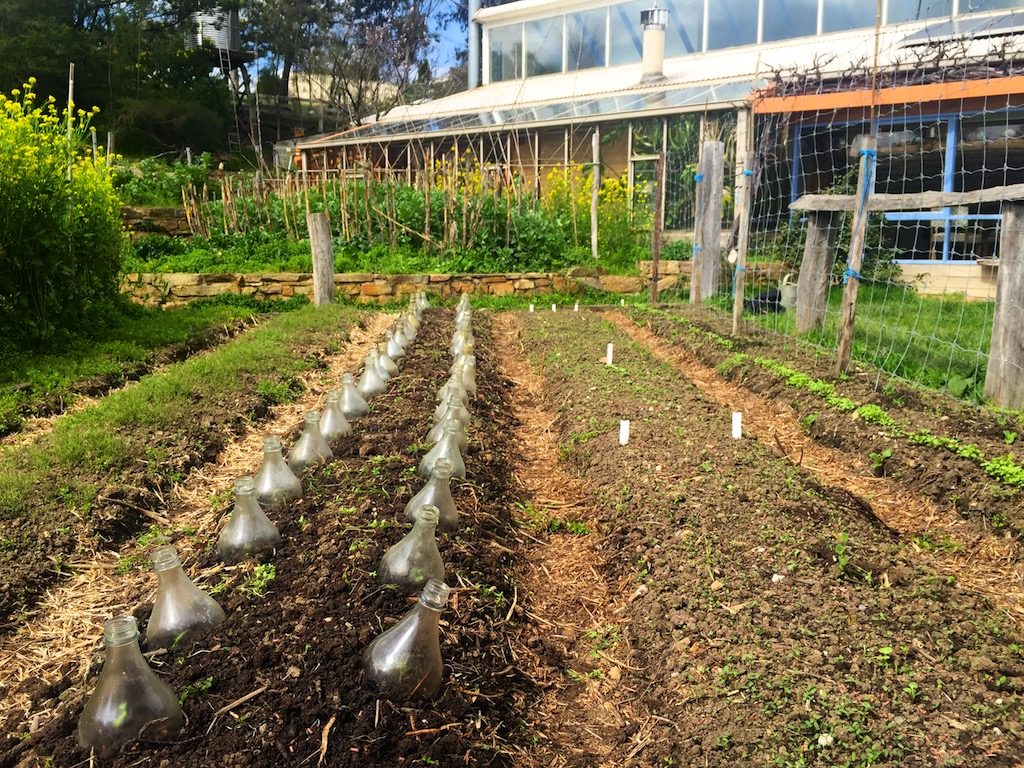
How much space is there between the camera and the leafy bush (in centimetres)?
657

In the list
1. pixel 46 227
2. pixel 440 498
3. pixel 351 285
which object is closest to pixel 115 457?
pixel 440 498

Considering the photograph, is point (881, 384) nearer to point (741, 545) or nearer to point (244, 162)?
point (741, 545)

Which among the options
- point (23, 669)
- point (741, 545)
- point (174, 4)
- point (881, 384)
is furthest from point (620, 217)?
point (174, 4)

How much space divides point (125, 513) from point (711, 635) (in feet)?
8.96

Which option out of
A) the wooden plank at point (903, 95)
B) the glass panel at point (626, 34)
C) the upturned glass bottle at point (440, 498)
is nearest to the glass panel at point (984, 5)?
the wooden plank at point (903, 95)

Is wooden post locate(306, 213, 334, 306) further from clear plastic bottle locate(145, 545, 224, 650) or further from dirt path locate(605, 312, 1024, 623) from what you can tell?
clear plastic bottle locate(145, 545, 224, 650)

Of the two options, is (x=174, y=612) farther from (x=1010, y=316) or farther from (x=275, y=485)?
(x=1010, y=316)

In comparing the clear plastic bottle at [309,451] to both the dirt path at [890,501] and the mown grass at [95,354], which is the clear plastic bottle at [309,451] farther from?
the dirt path at [890,501]

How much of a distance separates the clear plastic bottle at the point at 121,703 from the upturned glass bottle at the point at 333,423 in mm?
2211

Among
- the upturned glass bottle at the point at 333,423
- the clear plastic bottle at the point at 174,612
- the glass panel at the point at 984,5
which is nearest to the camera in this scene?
the clear plastic bottle at the point at 174,612

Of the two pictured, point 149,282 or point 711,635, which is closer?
point 711,635

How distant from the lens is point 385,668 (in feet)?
6.74

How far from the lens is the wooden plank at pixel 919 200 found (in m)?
4.75

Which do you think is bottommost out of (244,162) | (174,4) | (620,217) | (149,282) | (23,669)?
(23,669)
